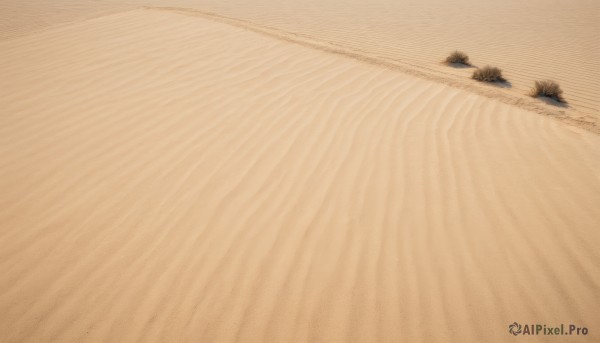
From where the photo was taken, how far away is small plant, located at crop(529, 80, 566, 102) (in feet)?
13.1

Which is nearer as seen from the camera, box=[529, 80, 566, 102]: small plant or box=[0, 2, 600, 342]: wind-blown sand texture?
box=[0, 2, 600, 342]: wind-blown sand texture

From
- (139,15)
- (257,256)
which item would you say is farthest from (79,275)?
(139,15)

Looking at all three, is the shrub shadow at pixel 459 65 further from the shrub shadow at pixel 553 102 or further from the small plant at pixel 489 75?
the shrub shadow at pixel 553 102

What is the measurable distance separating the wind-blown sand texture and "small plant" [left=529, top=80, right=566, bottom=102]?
0.88 meters

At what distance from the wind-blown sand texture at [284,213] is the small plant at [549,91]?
2.88 ft

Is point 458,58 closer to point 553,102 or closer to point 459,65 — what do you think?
point 459,65

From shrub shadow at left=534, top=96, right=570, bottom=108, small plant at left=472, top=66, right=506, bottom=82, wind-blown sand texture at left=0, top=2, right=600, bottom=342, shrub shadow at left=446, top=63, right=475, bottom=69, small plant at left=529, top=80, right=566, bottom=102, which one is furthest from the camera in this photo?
shrub shadow at left=446, top=63, right=475, bottom=69

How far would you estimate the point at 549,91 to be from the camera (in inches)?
158

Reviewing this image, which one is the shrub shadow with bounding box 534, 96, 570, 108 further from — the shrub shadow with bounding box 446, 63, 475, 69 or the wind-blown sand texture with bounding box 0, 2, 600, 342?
the shrub shadow with bounding box 446, 63, 475, 69

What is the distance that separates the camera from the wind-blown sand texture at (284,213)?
1.74 metres

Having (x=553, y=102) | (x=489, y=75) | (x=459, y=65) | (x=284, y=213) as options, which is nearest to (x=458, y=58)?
(x=459, y=65)

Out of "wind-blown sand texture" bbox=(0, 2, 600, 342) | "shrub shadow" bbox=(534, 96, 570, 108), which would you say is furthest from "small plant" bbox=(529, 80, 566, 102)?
"wind-blown sand texture" bbox=(0, 2, 600, 342)

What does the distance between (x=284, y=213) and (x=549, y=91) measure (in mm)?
4250

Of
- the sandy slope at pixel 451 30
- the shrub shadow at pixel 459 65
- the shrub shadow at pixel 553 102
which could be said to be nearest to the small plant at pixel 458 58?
the shrub shadow at pixel 459 65
